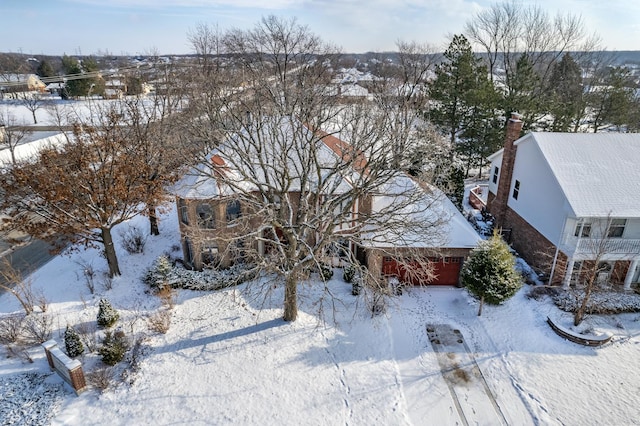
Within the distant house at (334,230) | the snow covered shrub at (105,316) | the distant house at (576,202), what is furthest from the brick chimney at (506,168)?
the snow covered shrub at (105,316)

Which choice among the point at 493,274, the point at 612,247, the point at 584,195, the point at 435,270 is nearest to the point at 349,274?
the point at 435,270

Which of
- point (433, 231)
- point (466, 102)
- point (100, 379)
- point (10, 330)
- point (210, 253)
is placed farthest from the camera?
point (466, 102)

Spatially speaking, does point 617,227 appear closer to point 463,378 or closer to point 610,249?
point 610,249

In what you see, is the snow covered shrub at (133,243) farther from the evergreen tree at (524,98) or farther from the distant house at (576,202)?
the evergreen tree at (524,98)

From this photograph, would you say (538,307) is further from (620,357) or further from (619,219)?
(619,219)

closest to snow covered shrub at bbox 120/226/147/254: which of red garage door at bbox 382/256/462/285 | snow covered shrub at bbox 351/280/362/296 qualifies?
snow covered shrub at bbox 351/280/362/296

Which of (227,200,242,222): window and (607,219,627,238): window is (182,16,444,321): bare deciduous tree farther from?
(607,219,627,238): window
